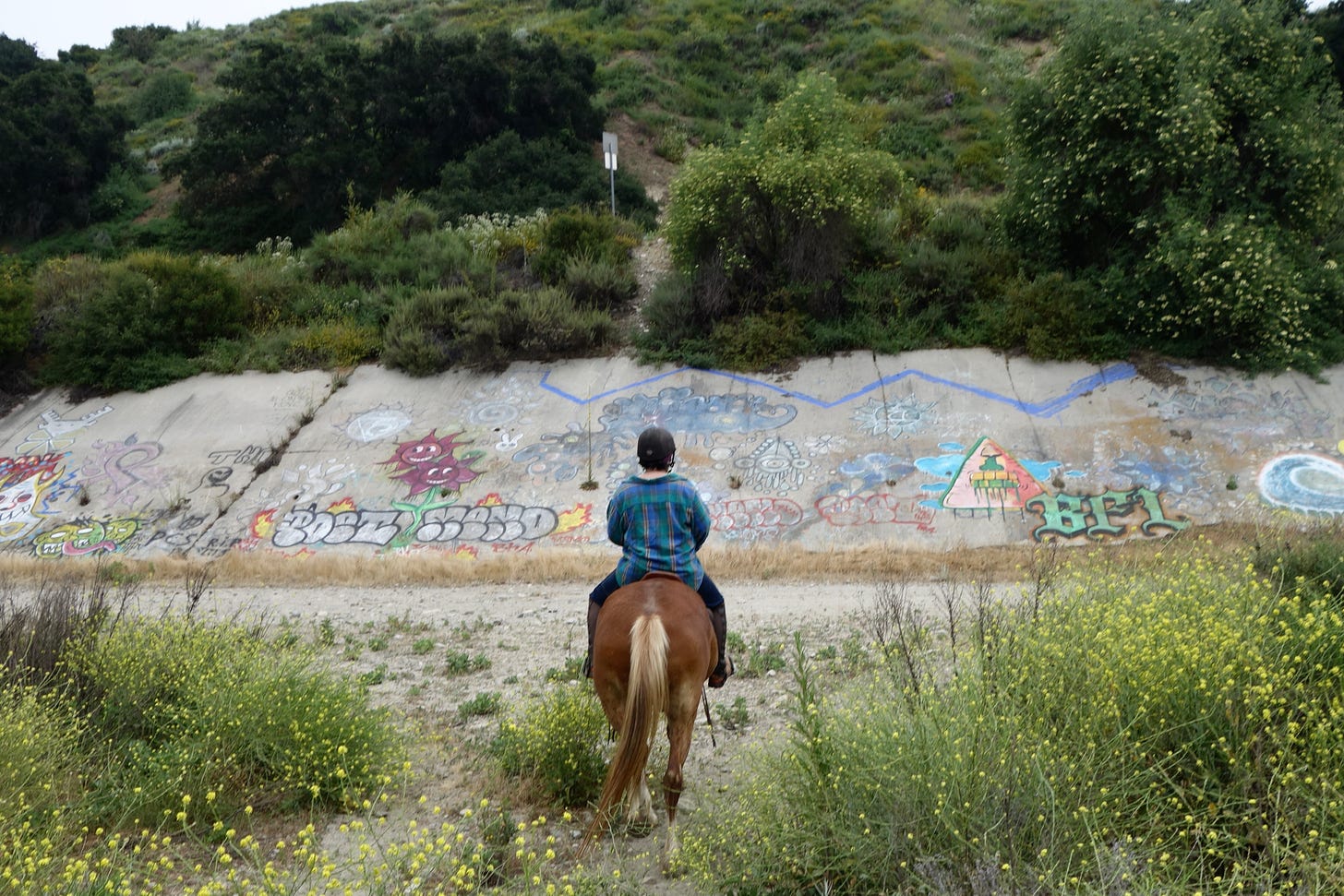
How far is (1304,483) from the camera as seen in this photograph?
14.5m

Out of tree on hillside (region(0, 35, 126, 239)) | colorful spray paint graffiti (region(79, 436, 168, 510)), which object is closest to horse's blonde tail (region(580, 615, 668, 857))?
colorful spray paint graffiti (region(79, 436, 168, 510))

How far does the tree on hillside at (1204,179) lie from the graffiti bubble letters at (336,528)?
13.1 meters

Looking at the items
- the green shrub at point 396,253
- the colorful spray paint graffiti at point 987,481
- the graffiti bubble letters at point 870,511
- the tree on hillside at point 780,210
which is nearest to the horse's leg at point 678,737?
the graffiti bubble letters at point 870,511

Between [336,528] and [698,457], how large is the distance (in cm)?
634

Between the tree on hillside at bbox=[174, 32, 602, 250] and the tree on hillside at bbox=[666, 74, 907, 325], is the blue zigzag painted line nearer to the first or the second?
the tree on hillside at bbox=[666, 74, 907, 325]

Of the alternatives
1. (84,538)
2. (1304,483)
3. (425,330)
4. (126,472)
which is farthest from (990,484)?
(126,472)

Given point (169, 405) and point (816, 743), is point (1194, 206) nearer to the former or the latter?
point (816, 743)

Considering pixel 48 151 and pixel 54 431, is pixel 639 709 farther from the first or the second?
pixel 48 151

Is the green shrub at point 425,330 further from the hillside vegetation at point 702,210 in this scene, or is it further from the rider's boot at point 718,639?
the rider's boot at point 718,639

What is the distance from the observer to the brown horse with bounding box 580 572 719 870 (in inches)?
198

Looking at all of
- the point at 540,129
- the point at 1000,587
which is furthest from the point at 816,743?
the point at 540,129

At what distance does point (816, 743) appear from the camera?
4.66m

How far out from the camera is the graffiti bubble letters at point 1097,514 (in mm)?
14141

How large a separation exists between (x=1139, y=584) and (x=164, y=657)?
6260 mm
